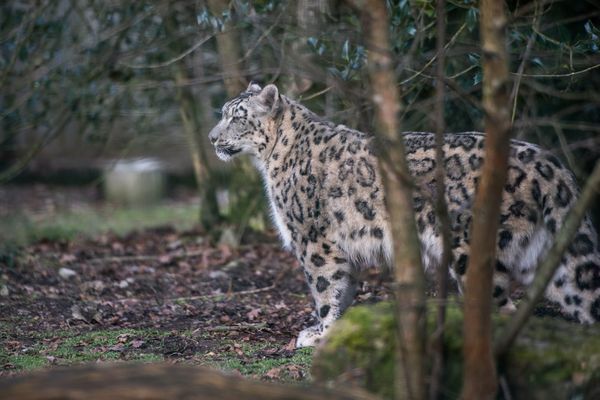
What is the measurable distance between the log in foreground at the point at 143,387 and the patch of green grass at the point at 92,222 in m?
7.83

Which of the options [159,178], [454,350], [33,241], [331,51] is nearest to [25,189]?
[159,178]

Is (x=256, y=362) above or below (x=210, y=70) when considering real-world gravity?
below

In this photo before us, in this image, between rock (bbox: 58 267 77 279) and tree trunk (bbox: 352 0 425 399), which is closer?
tree trunk (bbox: 352 0 425 399)

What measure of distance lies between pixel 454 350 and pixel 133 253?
802cm

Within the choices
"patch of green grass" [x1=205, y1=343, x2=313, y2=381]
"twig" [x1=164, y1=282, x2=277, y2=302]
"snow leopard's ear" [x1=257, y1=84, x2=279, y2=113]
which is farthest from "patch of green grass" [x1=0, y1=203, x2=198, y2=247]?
"patch of green grass" [x1=205, y1=343, x2=313, y2=381]

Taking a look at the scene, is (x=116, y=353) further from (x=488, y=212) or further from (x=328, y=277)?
(x=488, y=212)

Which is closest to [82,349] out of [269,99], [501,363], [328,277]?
[328,277]

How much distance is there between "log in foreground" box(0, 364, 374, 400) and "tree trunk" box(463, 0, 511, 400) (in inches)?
27.5

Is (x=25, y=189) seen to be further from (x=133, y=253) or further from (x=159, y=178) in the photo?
(x=133, y=253)

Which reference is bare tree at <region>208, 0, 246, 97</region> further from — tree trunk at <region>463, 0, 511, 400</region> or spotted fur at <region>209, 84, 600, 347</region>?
tree trunk at <region>463, 0, 511, 400</region>

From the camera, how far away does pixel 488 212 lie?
436cm

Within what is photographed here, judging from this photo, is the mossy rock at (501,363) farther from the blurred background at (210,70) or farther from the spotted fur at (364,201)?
the blurred background at (210,70)

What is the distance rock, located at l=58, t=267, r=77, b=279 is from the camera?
1045 centimetres

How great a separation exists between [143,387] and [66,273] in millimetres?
7040
